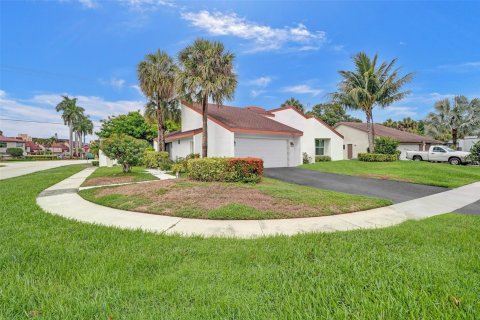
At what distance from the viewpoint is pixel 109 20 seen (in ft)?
37.5

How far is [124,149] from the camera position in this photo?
12.5 meters

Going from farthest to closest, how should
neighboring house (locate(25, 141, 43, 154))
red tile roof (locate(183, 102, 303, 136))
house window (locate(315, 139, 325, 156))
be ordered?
1. neighboring house (locate(25, 141, 43, 154))
2. house window (locate(315, 139, 325, 156))
3. red tile roof (locate(183, 102, 303, 136))

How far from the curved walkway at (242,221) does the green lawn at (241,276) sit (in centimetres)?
57

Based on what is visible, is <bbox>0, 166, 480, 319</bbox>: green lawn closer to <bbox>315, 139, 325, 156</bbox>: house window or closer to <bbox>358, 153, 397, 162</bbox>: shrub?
<bbox>358, 153, 397, 162</bbox>: shrub

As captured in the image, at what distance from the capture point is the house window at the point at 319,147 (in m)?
22.9

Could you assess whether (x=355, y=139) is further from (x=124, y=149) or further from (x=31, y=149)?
(x=31, y=149)

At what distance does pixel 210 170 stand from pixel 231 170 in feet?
3.15

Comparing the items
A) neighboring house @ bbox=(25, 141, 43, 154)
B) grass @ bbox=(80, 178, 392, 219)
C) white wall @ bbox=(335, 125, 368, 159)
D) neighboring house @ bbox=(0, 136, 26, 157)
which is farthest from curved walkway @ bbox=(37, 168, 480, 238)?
neighboring house @ bbox=(25, 141, 43, 154)

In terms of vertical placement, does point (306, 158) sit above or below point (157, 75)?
below

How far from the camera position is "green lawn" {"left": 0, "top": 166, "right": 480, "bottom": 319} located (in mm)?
2045

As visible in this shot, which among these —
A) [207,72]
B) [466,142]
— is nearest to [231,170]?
[207,72]

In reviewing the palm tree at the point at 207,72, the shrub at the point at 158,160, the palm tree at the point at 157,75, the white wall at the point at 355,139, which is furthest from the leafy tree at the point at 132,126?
the white wall at the point at 355,139

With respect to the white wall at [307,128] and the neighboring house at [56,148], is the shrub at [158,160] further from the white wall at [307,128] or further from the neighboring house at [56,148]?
the neighboring house at [56,148]

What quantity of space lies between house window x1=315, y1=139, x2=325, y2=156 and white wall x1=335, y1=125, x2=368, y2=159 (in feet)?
20.9
